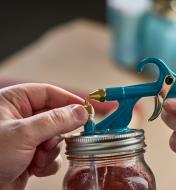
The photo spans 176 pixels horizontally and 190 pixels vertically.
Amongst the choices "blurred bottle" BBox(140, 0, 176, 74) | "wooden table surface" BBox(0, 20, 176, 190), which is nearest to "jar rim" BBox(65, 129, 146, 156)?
"wooden table surface" BBox(0, 20, 176, 190)

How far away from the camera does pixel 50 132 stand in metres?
0.61

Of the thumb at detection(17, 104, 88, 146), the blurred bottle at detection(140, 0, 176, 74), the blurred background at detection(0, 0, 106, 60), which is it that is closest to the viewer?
the thumb at detection(17, 104, 88, 146)

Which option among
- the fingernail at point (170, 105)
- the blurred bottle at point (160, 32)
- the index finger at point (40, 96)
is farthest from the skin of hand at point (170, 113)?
the blurred bottle at point (160, 32)

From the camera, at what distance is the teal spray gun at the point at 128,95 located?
61 cm

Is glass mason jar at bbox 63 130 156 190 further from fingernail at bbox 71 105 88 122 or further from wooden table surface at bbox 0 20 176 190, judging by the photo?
wooden table surface at bbox 0 20 176 190

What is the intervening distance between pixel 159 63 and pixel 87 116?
0.10 meters

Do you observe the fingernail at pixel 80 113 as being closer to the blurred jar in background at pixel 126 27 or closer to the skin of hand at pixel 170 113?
the skin of hand at pixel 170 113

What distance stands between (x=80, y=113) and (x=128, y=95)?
56mm

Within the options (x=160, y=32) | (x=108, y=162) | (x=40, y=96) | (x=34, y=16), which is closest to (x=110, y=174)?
(x=108, y=162)

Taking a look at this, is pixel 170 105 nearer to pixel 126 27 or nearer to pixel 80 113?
pixel 80 113

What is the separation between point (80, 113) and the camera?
2.04 feet

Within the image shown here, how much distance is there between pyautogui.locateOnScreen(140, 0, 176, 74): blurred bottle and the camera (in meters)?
1.15

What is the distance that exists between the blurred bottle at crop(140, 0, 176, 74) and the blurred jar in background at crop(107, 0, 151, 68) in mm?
20

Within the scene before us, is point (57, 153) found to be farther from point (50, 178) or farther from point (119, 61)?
point (119, 61)
